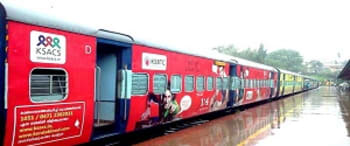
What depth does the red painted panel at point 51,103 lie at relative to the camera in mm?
5672

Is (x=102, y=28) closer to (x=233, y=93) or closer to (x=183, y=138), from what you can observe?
(x=183, y=138)

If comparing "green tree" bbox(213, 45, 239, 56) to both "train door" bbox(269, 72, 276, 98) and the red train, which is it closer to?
"train door" bbox(269, 72, 276, 98)

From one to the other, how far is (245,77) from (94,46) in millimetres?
13917

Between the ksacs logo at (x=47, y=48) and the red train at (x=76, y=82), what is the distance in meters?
0.02

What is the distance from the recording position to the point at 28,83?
19.5 feet

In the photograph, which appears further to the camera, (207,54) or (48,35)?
(207,54)

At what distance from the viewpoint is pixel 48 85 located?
6.44 metres

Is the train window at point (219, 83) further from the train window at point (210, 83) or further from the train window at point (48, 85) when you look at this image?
the train window at point (48, 85)

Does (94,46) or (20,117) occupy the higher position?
(94,46)

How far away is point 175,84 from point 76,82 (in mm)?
4680

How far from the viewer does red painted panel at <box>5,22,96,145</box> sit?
567 centimetres

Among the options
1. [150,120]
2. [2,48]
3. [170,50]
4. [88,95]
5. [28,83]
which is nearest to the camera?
[2,48]

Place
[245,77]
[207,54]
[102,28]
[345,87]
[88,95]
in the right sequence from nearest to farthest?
1. [88,95]
2. [102,28]
3. [207,54]
4. [245,77]
5. [345,87]

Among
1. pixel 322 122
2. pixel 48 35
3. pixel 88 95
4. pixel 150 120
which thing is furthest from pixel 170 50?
pixel 322 122
